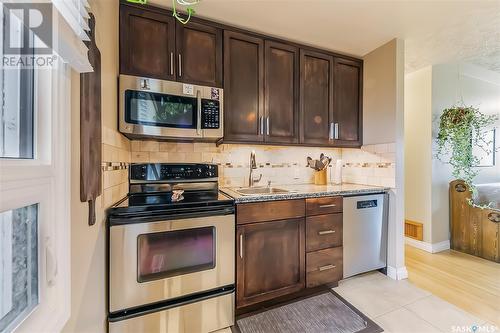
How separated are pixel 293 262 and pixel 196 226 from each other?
908mm

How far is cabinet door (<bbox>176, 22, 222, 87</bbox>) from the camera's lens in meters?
1.77

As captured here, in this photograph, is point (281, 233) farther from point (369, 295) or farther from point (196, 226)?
point (369, 295)

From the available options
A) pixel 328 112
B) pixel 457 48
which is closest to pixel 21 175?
pixel 328 112

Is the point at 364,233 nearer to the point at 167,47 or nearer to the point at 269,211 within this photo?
the point at 269,211

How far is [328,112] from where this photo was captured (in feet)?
7.83

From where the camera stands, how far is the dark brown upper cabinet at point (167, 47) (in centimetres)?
161

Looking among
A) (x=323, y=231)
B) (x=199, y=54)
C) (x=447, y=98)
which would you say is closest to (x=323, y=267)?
(x=323, y=231)

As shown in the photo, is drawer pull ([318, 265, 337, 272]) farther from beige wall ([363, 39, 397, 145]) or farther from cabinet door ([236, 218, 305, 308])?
beige wall ([363, 39, 397, 145])

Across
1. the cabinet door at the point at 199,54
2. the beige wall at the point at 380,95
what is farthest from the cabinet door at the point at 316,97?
the cabinet door at the point at 199,54

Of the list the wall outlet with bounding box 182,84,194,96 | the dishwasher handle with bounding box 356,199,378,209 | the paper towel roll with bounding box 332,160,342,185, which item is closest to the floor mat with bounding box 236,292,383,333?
the dishwasher handle with bounding box 356,199,378,209

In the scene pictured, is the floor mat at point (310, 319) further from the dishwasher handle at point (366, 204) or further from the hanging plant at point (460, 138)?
the hanging plant at point (460, 138)

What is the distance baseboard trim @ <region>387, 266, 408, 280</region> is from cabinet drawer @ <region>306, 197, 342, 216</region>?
0.92 m

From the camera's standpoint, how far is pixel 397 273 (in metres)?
2.18

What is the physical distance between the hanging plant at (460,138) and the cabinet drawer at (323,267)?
1961 mm
